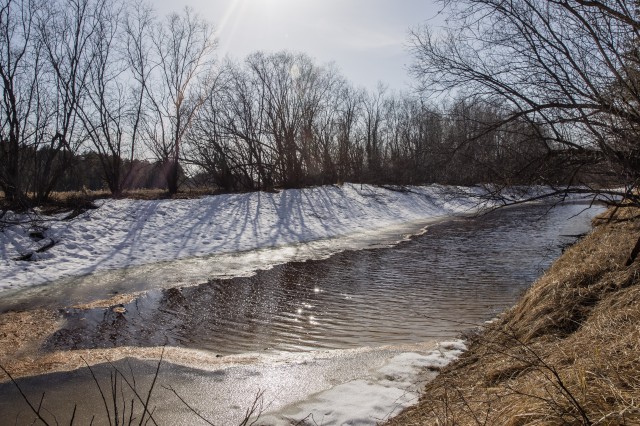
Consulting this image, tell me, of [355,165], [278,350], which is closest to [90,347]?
[278,350]

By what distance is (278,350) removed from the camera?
6531 mm

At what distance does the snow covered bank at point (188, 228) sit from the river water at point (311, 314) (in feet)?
6.28

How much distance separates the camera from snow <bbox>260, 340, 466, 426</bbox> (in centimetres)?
438

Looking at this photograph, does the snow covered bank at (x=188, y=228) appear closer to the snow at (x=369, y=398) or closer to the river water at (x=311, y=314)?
the river water at (x=311, y=314)

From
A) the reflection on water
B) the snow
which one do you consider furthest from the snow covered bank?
the snow

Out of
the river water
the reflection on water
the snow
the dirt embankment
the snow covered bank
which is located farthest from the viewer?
the snow covered bank

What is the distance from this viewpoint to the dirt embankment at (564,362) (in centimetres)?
239

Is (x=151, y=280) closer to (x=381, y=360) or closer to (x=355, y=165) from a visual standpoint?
(x=381, y=360)

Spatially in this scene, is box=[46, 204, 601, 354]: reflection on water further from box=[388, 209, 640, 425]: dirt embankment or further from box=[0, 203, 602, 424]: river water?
box=[388, 209, 640, 425]: dirt embankment

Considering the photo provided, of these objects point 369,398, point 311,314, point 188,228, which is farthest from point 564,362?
point 188,228

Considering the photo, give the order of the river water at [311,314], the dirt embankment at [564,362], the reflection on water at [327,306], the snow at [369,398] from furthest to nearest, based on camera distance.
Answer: the reflection on water at [327,306]
the river water at [311,314]
the snow at [369,398]
the dirt embankment at [564,362]

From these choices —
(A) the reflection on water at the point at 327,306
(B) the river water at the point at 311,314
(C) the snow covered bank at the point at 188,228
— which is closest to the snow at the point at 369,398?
(B) the river water at the point at 311,314

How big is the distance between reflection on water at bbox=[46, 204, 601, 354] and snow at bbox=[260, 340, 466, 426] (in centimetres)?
117

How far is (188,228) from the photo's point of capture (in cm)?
1855
